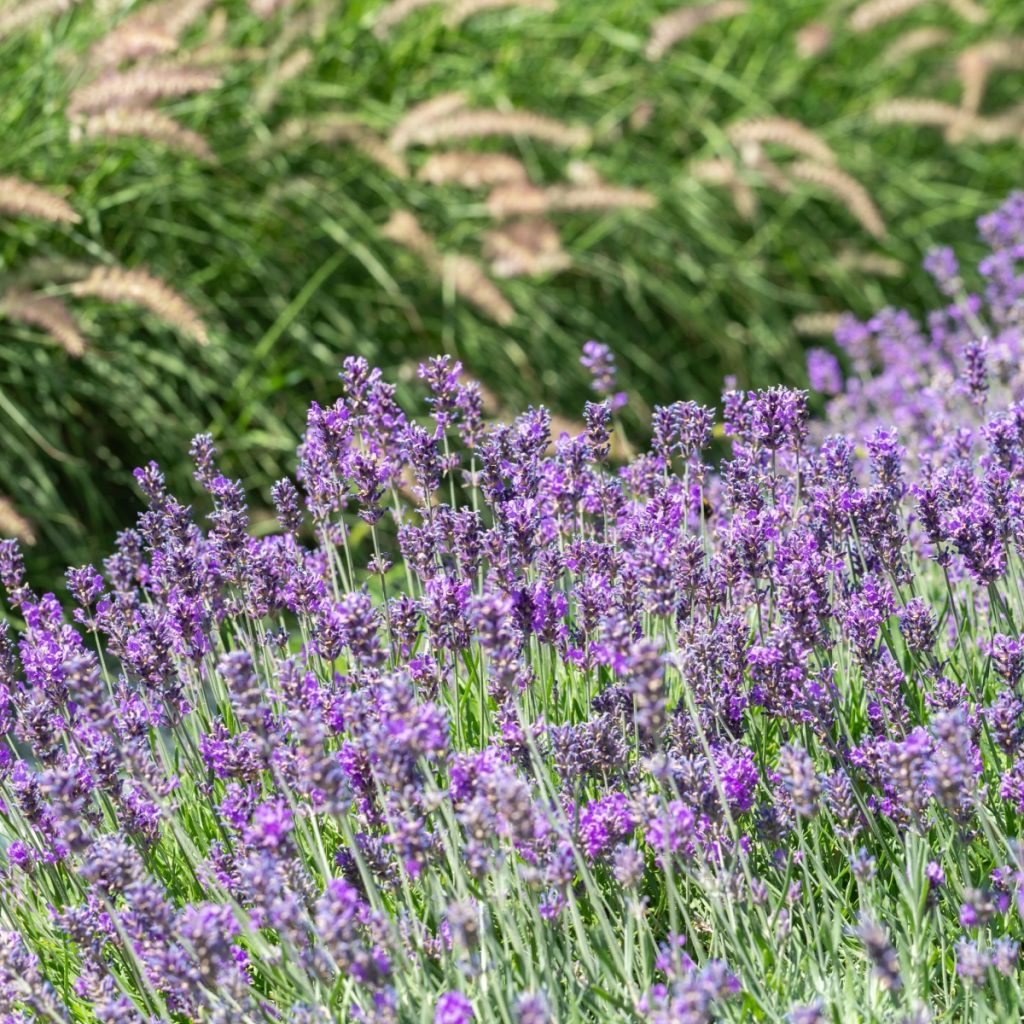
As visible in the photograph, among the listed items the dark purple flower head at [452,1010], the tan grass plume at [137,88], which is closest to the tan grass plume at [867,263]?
the tan grass plume at [137,88]

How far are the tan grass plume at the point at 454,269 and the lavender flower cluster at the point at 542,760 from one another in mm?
1832

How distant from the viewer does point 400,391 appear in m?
5.00

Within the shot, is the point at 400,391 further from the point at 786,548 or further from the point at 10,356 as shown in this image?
the point at 786,548

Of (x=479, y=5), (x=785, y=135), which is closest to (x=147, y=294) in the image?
(x=479, y=5)

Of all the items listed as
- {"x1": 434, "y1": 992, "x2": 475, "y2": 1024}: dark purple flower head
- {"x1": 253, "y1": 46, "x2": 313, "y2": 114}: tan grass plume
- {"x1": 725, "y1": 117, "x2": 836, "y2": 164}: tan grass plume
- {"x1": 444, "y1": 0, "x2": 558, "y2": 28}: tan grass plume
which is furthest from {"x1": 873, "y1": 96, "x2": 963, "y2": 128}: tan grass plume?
{"x1": 434, "y1": 992, "x2": 475, "y2": 1024}: dark purple flower head

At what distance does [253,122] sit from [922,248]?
3286mm

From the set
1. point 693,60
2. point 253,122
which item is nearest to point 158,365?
point 253,122

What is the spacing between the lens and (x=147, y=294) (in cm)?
384

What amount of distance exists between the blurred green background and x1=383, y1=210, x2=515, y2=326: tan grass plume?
0.02 metres

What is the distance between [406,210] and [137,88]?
4.93 feet

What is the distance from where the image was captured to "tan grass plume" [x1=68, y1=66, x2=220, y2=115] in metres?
4.14

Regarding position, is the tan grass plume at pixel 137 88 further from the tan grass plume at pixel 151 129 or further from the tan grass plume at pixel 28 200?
the tan grass plume at pixel 28 200

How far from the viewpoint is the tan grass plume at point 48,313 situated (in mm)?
3740

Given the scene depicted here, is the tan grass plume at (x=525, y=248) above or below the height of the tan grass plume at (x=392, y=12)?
below
